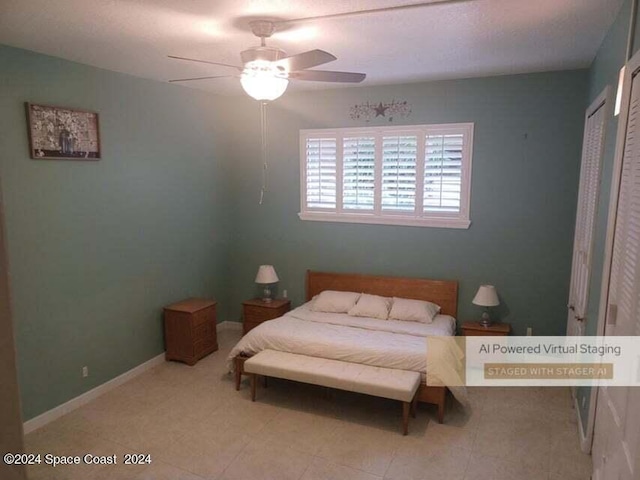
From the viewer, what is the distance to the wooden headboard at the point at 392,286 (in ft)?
14.7

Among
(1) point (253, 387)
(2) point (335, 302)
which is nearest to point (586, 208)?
(2) point (335, 302)

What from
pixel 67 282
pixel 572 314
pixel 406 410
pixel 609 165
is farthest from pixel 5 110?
pixel 572 314

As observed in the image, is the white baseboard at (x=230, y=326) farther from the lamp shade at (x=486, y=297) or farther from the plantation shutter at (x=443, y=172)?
the lamp shade at (x=486, y=297)

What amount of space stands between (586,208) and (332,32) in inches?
94.0

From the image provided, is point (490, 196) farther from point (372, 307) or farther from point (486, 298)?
point (372, 307)

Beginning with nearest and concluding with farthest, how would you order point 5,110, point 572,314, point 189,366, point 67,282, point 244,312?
point 5,110
point 67,282
point 572,314
point 189,366
point 244,312

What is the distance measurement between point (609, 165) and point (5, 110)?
400cm

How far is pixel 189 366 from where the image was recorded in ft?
14.5

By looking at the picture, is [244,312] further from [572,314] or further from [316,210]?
[572,314]

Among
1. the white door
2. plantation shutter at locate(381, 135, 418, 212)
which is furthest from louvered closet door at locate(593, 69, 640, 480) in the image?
plantation shutter at locate(381, 135, 418, 212)

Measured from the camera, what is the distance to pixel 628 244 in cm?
197

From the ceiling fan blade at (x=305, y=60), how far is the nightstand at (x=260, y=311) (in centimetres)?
301

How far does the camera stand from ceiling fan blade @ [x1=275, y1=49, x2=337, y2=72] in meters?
2.27

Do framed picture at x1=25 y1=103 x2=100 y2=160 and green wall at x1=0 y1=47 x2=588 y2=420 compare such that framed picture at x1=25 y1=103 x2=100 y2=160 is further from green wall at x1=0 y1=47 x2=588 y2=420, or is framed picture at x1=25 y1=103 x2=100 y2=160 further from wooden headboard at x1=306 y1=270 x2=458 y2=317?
wooden headboard at x1=306 y1=270 x2=458 y2=317
